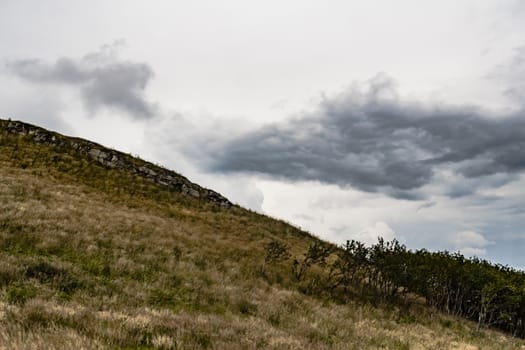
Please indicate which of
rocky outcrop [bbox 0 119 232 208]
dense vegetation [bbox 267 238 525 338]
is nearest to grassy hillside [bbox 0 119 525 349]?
dense vegetation [bbox 267 238 525 338]

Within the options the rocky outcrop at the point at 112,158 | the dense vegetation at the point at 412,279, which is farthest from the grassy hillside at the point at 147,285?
the rocky outcrop at the point at 112,158

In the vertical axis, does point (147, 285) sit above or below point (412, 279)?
below

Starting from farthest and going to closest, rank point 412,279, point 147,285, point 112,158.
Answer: point 112,158 < point 412,279 < point 147,285

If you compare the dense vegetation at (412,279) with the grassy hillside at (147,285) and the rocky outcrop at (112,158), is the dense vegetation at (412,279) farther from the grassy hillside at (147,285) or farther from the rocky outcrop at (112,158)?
the rocky outcrop at (112,158)

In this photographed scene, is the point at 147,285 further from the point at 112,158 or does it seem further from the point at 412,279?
the point at 112,158

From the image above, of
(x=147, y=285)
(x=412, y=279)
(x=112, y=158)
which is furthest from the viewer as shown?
(x=112, y=158)

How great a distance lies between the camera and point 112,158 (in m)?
41.1

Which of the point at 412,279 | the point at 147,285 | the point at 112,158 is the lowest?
the point at 147,285

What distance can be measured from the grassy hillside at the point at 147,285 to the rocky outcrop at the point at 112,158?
477 centimetres

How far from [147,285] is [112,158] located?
98.5ft

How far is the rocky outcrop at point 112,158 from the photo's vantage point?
131 ft

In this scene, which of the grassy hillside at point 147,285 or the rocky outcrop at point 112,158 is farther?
the rocky outcrop at point 112,158

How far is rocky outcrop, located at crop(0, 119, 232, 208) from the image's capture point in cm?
4000

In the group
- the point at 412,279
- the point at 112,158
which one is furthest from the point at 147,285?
the point at 112,158
